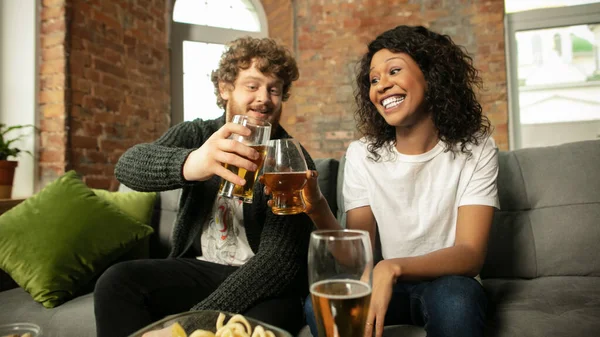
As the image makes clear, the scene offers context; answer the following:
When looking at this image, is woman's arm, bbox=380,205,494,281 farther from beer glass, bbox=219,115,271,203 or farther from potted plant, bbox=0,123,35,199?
potted plant, bbox=0,123,35,199

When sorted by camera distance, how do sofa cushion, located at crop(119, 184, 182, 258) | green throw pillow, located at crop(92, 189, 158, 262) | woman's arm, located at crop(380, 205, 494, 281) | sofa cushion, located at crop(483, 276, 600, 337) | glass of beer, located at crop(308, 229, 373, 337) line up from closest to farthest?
Answer: glass of beer, located at crop(308, 229, 373, 337) → woman's arm, located at crop(380, 205, 494, 281) → sofa cushion, located at crop(483, 276, 600, 337) → green throw pillow, located at crop(92, 189, 158, 262) → sofa cushion, located at crop(119, 184, 182, 258)

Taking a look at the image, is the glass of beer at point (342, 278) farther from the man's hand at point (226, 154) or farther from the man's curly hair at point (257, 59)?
the man's curly hair at point (257, 59)

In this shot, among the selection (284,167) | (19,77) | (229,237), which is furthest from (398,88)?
(19,77)

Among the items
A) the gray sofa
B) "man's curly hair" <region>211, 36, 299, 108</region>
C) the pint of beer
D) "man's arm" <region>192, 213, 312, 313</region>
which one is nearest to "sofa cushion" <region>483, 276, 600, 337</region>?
the gray sofa

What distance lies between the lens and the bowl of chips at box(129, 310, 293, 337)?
1.83 ft

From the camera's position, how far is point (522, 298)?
128 cm

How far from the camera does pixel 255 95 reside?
54.8 inches

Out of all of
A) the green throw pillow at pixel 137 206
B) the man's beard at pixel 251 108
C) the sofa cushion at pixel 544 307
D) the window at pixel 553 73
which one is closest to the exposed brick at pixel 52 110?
the green throw pillow at pixel 137 206

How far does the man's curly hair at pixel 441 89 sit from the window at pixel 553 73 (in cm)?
267

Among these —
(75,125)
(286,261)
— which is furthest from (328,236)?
(75,125)

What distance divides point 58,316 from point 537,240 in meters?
1.70

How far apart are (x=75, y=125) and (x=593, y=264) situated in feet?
9.21

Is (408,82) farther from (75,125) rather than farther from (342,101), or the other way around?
(342,101)

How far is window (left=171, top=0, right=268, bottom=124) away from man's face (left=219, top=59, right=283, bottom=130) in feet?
7.48
